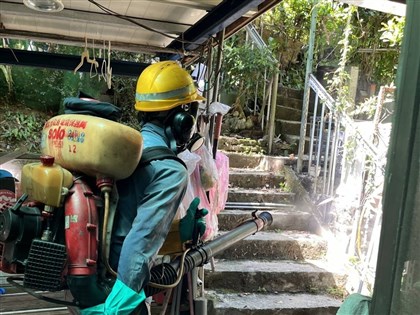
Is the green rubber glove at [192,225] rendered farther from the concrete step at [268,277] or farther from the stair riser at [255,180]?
the stair riser at [255,180]

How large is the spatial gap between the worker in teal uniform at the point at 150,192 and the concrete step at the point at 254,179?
319 centimetres

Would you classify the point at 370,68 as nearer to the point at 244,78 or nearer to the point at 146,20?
the point at 244,78

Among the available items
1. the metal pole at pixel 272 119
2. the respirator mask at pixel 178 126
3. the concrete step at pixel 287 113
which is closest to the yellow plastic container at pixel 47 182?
the respirator mask at pixel 178 126

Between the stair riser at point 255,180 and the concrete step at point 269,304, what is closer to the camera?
the concrete step at point 269,304

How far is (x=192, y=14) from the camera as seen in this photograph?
2.94 meters

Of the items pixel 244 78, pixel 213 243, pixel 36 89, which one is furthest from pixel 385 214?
pixel 36 89

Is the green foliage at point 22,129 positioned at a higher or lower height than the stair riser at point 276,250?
higher

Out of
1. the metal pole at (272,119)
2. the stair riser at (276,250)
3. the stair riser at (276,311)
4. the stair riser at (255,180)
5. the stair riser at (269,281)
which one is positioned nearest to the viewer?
the stair riser at (276,311)

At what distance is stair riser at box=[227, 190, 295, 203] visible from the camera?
4.82 m

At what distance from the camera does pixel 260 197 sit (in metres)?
4.92

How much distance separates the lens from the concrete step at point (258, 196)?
483 cm

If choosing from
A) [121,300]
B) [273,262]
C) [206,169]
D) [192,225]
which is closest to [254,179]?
[273,262]

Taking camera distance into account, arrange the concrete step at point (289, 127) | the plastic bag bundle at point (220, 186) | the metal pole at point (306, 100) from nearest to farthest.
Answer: the plastic bag bundle at point (220, 186) → the metal pole at point (306, 100) → the concrete step at point (289, 127)

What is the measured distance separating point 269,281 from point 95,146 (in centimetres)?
291
